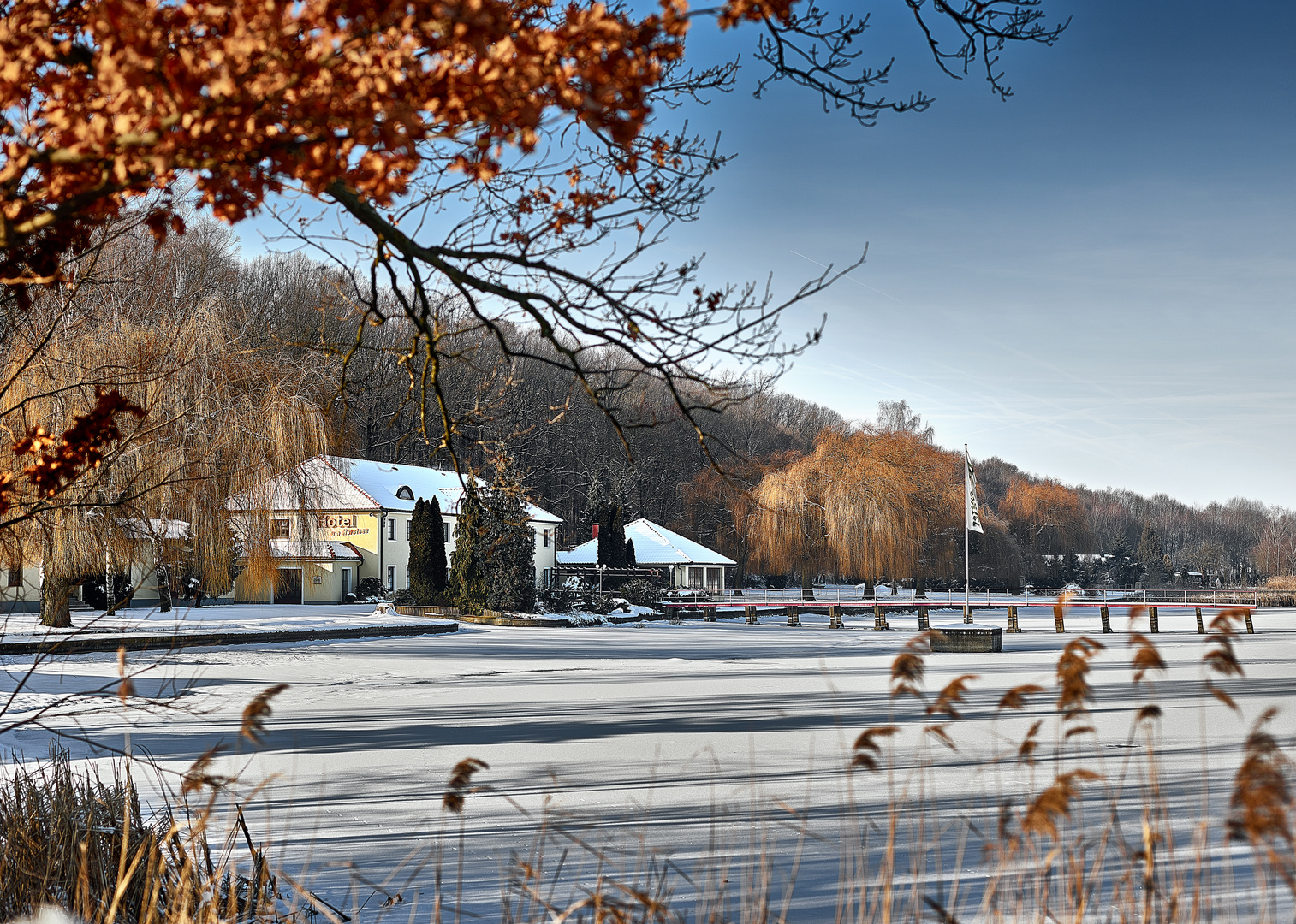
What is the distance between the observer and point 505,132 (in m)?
3.02

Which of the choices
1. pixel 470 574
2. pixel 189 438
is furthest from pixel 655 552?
pixel 189 438

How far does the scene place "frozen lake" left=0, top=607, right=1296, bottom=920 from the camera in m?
5.66

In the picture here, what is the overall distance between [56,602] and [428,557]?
14413 millimetres

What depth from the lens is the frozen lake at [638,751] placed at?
566 cm

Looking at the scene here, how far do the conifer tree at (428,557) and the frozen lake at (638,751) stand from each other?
14.7 m

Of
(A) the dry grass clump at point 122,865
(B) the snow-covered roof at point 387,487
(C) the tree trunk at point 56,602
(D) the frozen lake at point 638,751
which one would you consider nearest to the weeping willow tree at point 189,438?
(C) the tree trunk at point 56,602

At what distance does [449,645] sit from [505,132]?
2055 cm

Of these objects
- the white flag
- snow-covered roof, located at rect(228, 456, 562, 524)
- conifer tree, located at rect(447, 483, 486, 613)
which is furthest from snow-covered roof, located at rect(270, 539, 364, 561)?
the white flag

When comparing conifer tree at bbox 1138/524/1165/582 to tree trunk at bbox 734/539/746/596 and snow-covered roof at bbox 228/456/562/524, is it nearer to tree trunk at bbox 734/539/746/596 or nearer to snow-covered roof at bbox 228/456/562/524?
tree trunk at bbox 734/539/746/596

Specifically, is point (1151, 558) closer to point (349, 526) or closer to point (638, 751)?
point (349, 526)

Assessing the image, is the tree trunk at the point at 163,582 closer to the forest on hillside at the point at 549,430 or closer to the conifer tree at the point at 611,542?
the forest on hillside at the point at 549,430

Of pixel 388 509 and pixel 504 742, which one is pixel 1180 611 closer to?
pixel 388 509

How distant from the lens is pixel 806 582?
50.8m

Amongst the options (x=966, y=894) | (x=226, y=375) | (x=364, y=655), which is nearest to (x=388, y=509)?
(x=226, y=375)
